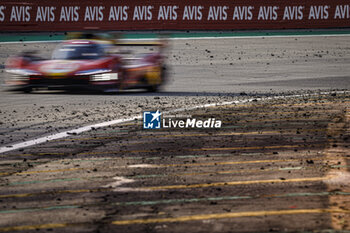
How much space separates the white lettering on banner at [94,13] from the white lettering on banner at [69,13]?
0.44 metres

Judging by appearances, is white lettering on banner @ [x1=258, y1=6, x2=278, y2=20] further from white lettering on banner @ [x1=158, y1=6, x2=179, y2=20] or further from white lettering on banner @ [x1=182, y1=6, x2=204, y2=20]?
white lettering on banner @ [x1=158, y1=6, x2=179, y2=20]

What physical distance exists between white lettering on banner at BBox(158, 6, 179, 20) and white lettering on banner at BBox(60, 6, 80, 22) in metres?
3.76

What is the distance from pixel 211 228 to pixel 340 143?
396cm

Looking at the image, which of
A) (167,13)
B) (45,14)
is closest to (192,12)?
(167,13)

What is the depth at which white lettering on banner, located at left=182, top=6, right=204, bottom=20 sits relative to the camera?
32781 millimetres

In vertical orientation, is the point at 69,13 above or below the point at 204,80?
above

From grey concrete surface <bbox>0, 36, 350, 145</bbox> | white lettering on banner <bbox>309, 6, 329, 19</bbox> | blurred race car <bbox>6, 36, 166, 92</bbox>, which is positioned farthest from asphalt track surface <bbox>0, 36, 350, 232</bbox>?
white lettering on banner <bbox>309, 6, 329, 19</bbox>

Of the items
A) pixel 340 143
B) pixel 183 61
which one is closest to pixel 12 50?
pixel 183 61

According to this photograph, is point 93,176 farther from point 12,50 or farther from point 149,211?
point 12,50

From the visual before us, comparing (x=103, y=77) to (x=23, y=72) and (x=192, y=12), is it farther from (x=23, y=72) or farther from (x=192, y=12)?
(x=192, y=12)

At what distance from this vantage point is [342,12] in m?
33.2

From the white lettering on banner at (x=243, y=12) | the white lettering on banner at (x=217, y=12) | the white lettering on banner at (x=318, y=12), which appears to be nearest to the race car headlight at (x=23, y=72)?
the white lettering on banner at (x=217, y=12)

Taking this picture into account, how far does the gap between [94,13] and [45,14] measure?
86.4 inches

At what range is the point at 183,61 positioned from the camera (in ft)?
78.7
